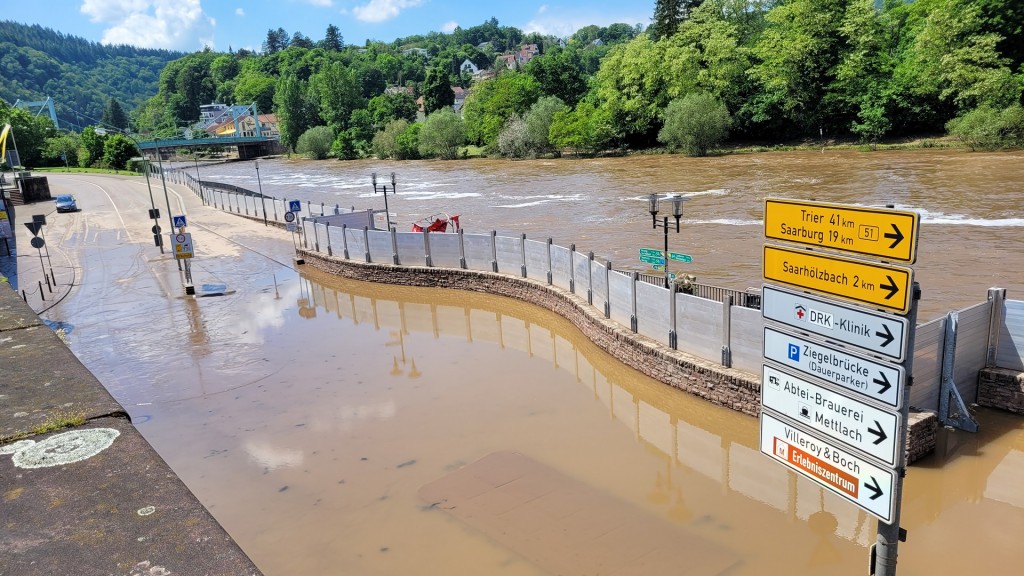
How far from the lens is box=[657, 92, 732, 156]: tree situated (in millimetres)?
62562

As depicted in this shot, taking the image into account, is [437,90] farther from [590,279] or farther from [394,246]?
[590,279]

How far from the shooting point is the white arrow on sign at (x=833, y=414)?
12.8 feet

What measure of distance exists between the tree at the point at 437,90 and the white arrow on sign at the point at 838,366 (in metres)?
118

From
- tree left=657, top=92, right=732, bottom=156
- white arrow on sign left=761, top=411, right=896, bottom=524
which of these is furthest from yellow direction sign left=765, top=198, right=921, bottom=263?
tree left=657, top=92, right=732, bottom=156

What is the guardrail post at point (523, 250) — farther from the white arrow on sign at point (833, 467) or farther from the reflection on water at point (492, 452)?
the white arrow on sign at point (833, 467)

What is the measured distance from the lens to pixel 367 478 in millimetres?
11172

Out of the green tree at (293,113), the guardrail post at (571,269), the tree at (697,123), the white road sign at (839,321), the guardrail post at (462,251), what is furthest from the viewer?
the green tree at (293,113)

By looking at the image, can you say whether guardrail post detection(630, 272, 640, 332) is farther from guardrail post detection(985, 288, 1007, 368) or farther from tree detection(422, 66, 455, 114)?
tree detection(422, 66, 455, 114)

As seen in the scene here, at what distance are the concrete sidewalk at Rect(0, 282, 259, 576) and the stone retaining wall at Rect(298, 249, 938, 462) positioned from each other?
380 inches

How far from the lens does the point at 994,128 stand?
47.6 meters

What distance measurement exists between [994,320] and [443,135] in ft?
265

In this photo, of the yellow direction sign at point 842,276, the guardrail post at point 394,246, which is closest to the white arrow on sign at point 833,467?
the yellow direction sign at point 842,276

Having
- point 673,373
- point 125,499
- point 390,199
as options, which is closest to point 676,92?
point 390,199

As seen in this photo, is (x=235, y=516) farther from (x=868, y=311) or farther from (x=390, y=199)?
(x=390, y=199)
